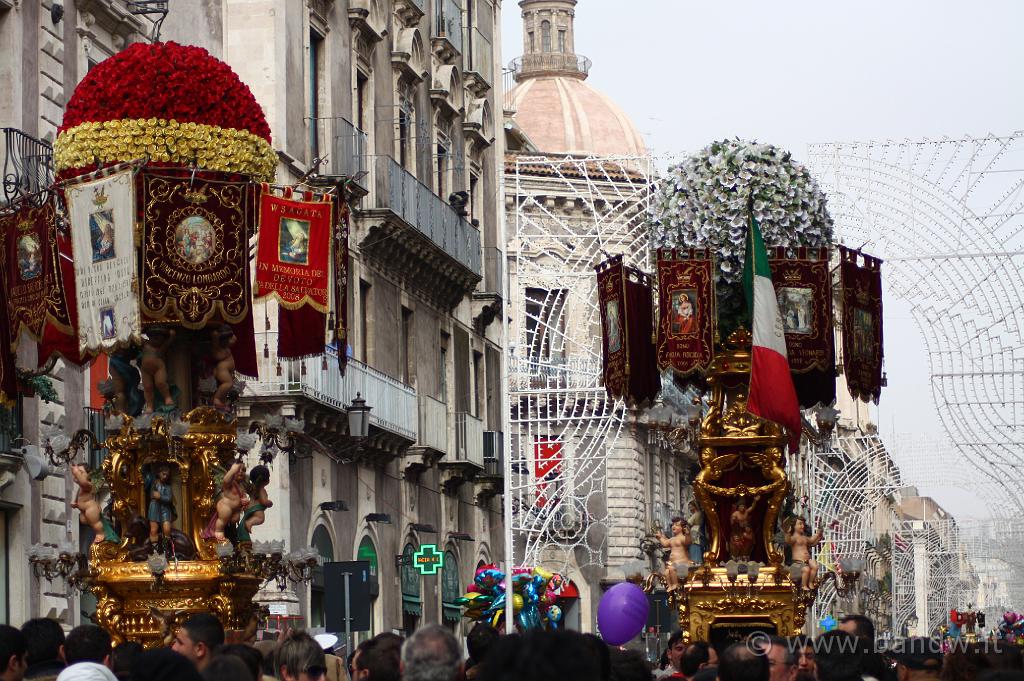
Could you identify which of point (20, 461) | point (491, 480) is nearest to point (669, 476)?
point (491, 480)

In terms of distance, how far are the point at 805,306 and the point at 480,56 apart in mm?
22941

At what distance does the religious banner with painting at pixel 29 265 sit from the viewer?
15344 millimetres

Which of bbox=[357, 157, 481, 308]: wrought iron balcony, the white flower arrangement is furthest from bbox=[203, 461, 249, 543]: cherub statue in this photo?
bbox=[357, 157, 481, 308]: wrought iron balcony

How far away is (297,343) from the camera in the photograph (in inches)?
638

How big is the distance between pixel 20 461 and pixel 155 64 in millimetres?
7646

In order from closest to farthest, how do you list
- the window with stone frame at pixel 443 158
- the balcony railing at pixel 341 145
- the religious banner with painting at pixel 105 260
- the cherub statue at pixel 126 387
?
1. the religious banner with painting at pixel 105 260
2. the cherub statue at pixel 126 387
3. the balcony railing at pixel 341 145
4. the window with stone frame at pixel 443 158

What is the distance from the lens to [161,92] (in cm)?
1503

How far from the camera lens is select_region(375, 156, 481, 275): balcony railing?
107ft

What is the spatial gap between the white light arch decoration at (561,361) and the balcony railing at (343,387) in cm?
1042

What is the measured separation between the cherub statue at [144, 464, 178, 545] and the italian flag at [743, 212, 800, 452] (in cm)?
461

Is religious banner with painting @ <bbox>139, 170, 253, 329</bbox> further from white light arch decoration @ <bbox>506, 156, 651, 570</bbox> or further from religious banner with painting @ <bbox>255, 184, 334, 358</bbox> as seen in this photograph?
white light arch decoration @ <bbox>506, 156, 651, 570</bbox>

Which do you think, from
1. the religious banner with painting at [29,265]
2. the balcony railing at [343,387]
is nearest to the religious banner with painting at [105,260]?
the religious banner with painting at [29,265]

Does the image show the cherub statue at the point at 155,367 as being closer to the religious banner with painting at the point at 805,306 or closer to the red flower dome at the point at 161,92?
the red flower dome at the point at 161,92

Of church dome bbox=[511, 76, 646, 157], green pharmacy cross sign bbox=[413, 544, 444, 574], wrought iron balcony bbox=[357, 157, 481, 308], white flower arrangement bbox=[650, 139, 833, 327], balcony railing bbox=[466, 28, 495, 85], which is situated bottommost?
green pharmacy cross sign bbox=[413, 544, 444, 574]
